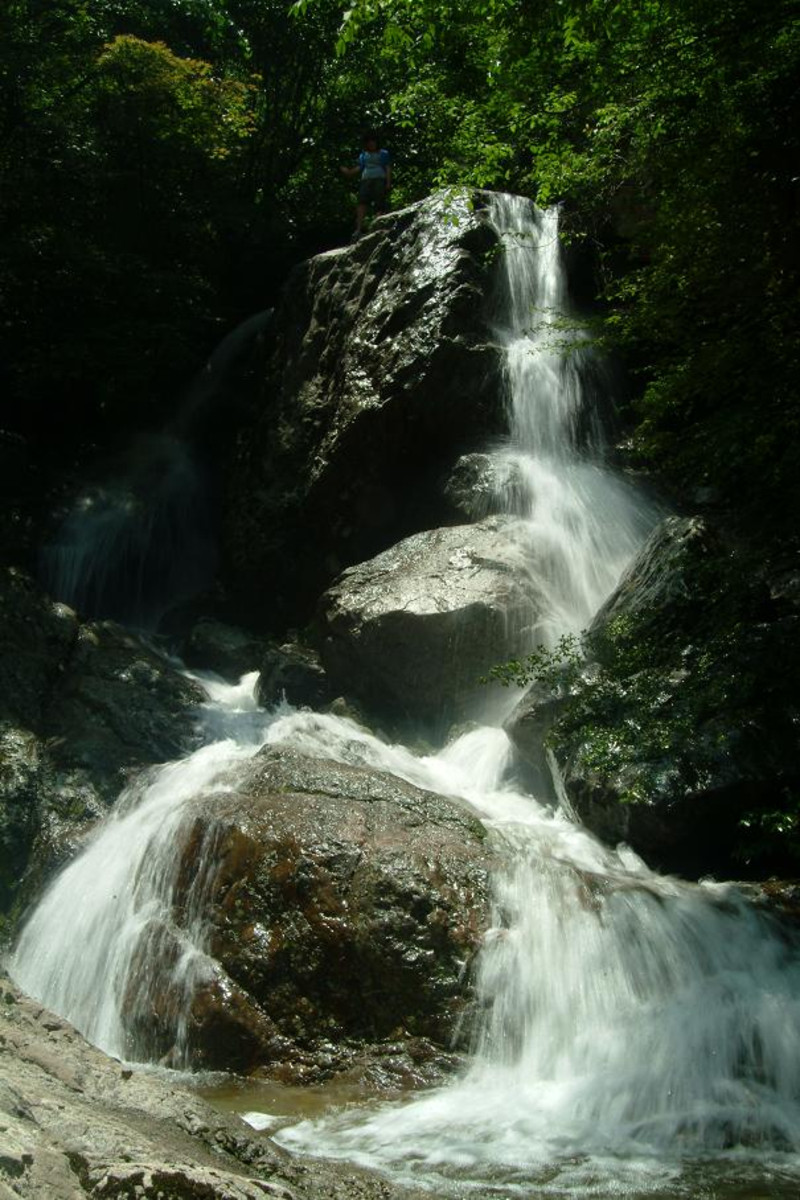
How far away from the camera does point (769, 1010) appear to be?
18.7 ft

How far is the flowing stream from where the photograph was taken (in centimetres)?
473

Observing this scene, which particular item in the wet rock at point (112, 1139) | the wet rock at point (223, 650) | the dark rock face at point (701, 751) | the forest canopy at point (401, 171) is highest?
the forest canopy at point (401, 171)

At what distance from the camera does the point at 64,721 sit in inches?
392

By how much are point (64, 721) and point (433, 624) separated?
3.62m

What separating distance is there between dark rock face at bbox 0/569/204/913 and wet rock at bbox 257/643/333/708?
0.90 metres

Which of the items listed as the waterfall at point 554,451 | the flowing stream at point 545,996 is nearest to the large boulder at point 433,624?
the waterfall at point 554,451

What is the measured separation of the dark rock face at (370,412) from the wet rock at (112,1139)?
9445 mm

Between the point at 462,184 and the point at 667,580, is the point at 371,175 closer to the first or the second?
the point at 462,184

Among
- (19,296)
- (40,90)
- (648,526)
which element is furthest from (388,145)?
(648,526)

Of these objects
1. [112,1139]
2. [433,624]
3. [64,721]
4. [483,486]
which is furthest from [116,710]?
[112,1139]

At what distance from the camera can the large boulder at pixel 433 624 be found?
10.3 m

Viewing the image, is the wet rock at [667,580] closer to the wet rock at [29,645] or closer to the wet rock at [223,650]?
the wet rock at [223,650]

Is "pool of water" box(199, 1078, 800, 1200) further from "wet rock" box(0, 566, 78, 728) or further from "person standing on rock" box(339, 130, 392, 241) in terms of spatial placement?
"person standing on rock" box(339, 130, 392, 241)

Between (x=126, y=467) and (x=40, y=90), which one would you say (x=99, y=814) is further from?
(x=40, y=90)
